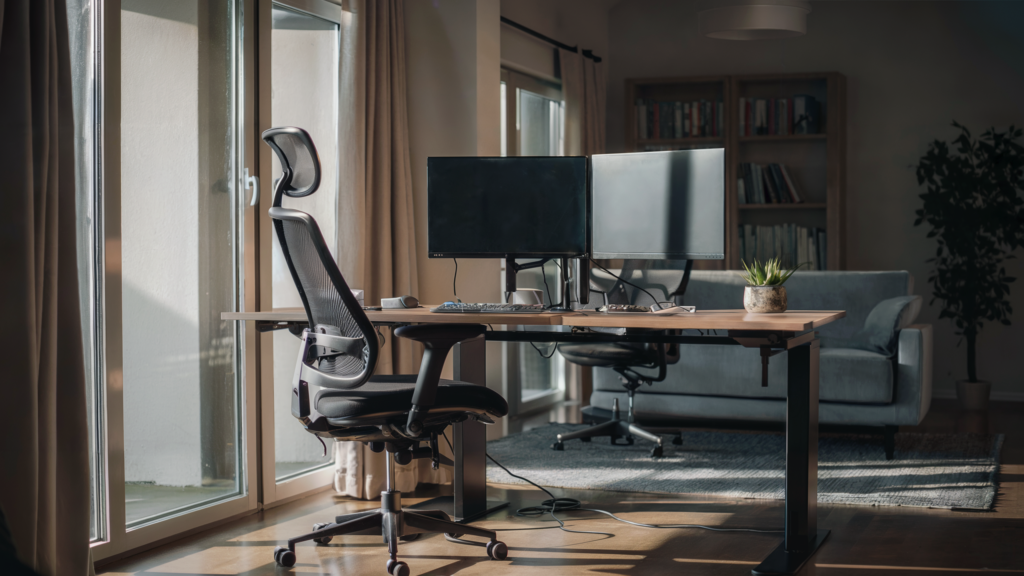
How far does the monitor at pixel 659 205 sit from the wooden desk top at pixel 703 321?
0.29 m

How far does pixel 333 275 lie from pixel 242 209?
1094 millimetres

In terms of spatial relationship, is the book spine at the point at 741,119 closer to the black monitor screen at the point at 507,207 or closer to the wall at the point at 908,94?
the wall at the point at 908,94

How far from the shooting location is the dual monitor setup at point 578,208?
9.19 ft

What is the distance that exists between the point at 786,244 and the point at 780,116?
817 millimetres

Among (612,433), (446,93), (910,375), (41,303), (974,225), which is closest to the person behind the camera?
(41,303)

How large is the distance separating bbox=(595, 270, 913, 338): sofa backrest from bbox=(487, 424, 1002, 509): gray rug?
623 millimetres

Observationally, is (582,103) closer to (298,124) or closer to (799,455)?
(298,124)

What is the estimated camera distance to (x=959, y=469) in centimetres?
374

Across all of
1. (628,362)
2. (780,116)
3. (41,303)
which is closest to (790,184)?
(780,116)

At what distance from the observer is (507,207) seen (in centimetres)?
292

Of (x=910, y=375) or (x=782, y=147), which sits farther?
(x=782, y=147)

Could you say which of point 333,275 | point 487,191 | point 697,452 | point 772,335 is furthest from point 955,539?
point 333,275

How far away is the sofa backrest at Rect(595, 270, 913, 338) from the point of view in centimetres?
456

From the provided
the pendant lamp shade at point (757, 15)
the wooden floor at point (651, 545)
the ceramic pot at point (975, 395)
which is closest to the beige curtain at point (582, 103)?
the pendant lamp shade at point (757, 15)
